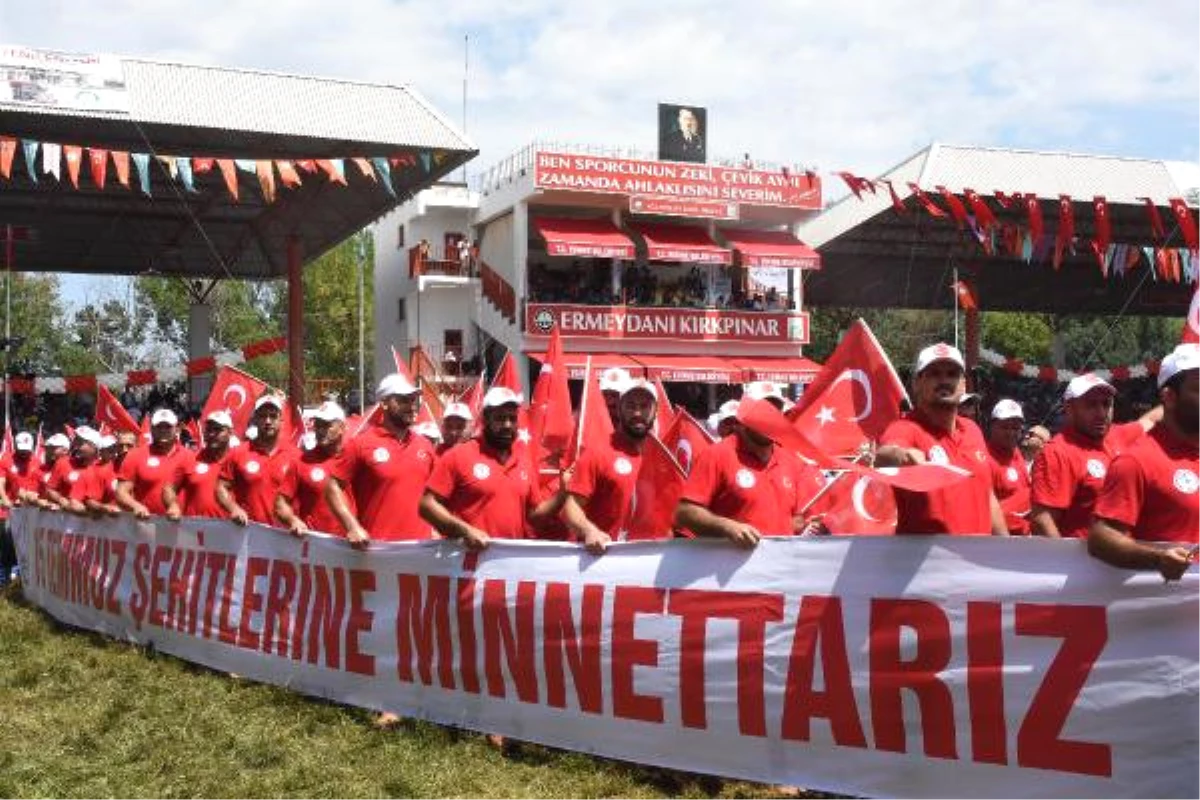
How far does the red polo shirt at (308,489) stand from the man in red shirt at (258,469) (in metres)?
0.65

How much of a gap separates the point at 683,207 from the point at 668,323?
9.17ft

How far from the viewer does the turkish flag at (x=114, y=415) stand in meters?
11.9

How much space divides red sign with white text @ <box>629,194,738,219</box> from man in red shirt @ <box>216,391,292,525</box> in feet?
74.2

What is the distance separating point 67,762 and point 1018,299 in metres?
39.4

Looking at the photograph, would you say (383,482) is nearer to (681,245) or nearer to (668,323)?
(681,245)

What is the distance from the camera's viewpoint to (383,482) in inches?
289

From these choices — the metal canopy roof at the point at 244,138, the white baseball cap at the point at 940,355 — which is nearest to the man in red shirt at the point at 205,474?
the white baseball cap at the point at 940,355

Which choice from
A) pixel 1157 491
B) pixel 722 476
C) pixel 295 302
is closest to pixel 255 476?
pixel 722 476

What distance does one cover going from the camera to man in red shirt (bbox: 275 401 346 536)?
8.00 meters

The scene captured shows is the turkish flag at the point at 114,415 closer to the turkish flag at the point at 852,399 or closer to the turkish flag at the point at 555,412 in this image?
the turkish flag at the point at 555,412

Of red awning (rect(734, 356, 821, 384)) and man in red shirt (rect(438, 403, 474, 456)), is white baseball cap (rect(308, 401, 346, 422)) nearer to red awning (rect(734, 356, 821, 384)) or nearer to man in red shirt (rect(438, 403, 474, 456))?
man in red shirt (rect(438, 403, 474, 456))

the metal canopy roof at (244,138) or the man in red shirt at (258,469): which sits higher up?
the metal canopy roof at (244,138)

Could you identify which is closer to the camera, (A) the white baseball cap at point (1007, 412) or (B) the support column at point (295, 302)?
(A) the white baseball cap at point (1007, 412)

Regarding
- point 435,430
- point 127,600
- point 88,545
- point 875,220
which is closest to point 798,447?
point 435,430
